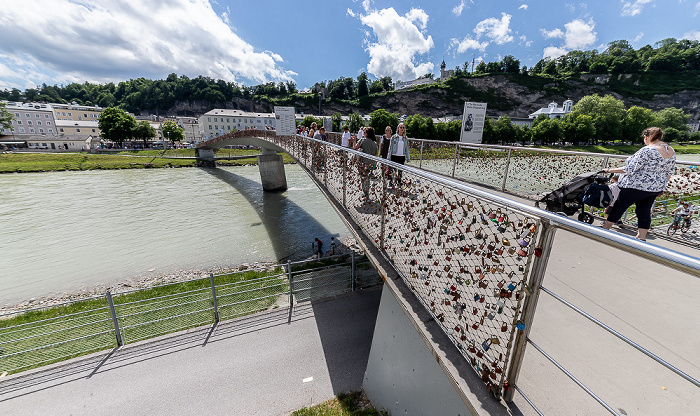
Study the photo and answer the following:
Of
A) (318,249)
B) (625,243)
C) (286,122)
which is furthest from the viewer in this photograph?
(286,122)

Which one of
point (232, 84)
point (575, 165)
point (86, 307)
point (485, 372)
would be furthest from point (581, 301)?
point (232, 84)

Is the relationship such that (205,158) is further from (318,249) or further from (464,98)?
(464,98)

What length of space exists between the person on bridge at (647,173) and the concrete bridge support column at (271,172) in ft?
88.8

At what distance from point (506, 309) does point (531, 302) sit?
996 mm

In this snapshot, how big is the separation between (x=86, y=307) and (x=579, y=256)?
13.0 metres

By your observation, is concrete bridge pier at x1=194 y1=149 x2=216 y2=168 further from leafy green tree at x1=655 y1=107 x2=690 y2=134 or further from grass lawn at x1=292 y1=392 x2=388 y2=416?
leafy green tree at x1=655 y1=107 x2=690 y2=134

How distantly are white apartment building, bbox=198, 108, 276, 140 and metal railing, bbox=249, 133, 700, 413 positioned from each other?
303 ft

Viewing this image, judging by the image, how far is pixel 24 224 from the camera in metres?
17.8

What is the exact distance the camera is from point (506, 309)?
273 centimetres

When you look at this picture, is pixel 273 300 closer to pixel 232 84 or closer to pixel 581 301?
pixel 581 301

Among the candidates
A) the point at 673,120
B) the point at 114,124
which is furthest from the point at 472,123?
the point at 673,120

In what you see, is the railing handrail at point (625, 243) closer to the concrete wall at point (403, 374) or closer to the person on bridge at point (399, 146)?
the concrete wall at point (403, 374)

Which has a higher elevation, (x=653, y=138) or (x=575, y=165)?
(x=653, y=138)

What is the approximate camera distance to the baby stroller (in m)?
4.71
